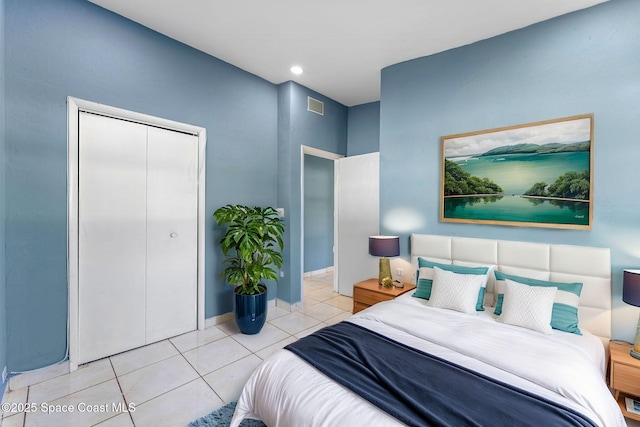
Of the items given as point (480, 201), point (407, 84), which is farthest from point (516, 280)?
point (407, 84)

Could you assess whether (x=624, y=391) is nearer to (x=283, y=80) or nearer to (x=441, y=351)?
(x=441, y=351)

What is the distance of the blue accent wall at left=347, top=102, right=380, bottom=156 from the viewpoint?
442 centimetres

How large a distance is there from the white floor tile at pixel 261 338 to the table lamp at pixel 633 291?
2773mm

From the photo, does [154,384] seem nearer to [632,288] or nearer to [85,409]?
[85,409]

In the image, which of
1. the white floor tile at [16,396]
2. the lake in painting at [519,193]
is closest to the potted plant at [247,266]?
the white floor tile at [16,396]

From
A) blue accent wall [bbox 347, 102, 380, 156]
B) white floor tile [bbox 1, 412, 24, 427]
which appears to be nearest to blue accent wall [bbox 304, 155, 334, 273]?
blue accent wall [bbox 347, 102, 380, 156]

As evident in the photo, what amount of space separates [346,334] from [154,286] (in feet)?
6.93

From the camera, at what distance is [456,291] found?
7.51ft

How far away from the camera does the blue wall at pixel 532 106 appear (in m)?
2.10

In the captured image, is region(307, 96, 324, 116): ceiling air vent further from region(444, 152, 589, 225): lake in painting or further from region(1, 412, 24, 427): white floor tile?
region(1, 412, 24, 427): white floor tile

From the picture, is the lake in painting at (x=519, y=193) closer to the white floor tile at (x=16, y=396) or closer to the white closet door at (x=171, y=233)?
the white closet door at (x=171, y=233)

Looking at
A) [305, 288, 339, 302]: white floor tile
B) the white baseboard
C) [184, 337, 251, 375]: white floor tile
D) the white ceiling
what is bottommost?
[184, 337, 251, 375]: white floor tile

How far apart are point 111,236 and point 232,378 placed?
166 centimetres

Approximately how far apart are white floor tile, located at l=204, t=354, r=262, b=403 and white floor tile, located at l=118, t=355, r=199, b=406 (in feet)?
0.59
